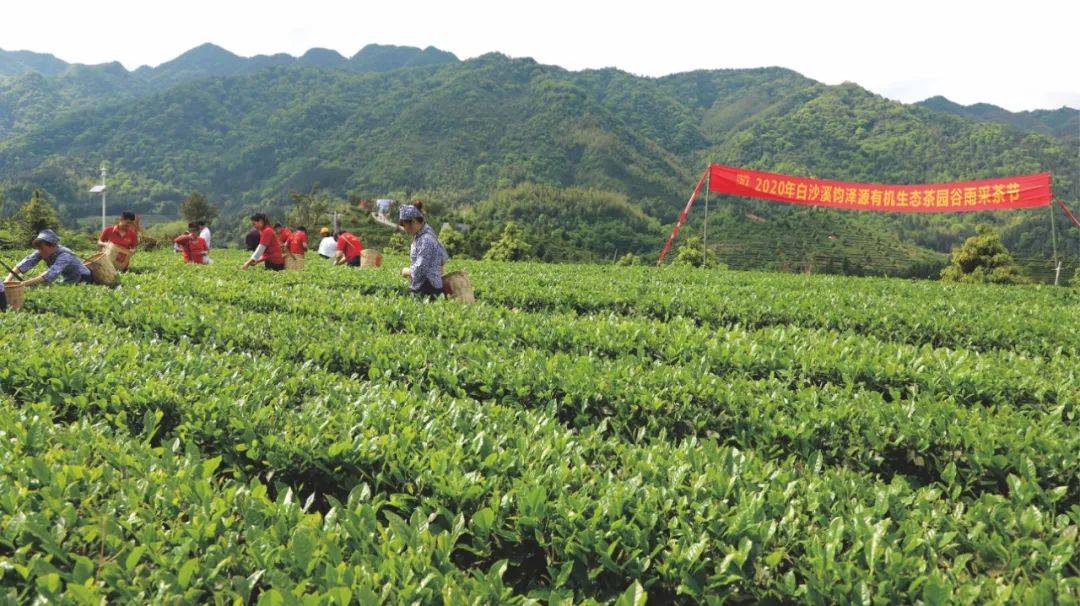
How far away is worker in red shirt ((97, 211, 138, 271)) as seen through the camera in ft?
36.4

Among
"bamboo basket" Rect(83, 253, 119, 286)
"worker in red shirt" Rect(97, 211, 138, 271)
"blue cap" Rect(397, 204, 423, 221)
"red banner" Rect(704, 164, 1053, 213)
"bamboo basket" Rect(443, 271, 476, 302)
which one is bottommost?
"bamboo basket" Rect(443, 271, 476, 302)

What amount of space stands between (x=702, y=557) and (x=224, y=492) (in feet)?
6.43

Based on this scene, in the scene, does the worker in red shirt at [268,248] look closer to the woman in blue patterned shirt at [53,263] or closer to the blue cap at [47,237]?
the woman in blue patterned shirt at [53,263]

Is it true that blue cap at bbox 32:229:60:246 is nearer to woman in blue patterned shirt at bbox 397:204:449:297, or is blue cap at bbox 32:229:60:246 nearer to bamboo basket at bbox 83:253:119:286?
bamboo basket at bbox 83:253:119:286

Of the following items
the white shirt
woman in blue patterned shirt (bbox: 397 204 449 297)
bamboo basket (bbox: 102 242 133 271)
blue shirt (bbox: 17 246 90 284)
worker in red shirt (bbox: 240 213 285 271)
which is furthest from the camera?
the white shirt

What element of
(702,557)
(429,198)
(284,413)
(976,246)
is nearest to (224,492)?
(284,413)

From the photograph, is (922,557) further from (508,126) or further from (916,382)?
(508,126)

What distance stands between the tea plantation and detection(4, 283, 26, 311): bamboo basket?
146 cm

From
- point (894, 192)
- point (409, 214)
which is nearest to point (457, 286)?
point (409, 214)

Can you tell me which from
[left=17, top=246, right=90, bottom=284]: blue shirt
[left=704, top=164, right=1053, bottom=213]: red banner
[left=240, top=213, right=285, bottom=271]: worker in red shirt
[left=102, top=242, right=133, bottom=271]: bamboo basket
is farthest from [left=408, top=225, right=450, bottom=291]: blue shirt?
[left=704, top=164, right=1053, bottom=213]: red banner

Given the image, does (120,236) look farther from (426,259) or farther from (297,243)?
(426,259)

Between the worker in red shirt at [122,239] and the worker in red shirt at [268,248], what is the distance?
1995 mm

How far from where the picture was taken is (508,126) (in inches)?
5059

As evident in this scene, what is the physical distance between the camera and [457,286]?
8258 mm
